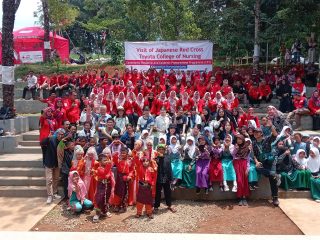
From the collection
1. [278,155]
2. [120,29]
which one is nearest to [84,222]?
[278,155]

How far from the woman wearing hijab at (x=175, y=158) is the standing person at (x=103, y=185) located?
1.40 m

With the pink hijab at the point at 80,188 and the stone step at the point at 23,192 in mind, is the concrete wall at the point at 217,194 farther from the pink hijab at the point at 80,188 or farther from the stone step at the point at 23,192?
the stone step at the point at 23,192

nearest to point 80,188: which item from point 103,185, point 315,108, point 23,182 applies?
point 103,185

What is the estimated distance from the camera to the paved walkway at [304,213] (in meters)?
7.02

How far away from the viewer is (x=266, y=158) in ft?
28.3

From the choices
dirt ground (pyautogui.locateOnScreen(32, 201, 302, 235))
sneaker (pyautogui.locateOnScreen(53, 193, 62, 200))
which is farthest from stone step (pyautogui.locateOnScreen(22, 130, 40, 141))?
dirt ground (pyautogui.locateOnScreen(32, 201, 302, 235))

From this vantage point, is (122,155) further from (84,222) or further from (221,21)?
(221,21)

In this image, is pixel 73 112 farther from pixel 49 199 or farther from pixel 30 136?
pixel 49 199

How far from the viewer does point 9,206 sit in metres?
8.35

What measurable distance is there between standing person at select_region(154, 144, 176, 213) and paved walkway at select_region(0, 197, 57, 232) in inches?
86.0

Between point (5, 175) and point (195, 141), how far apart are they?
460 centimetres

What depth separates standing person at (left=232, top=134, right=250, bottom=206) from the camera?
335 inches

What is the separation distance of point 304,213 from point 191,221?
2211 millimetres

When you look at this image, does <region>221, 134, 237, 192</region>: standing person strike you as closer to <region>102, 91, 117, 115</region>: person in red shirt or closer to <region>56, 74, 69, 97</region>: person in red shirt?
<region>102, 91, 117, 115</region>: person in red shirt
